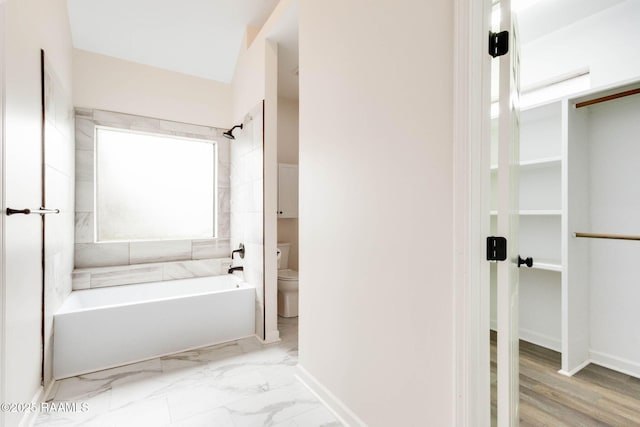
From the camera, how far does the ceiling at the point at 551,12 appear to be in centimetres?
209

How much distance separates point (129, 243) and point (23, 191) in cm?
167

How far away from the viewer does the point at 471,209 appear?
40.7 inches

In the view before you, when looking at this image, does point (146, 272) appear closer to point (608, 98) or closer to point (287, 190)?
point (287, 190)

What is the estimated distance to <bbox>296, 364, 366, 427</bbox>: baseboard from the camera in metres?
1.59

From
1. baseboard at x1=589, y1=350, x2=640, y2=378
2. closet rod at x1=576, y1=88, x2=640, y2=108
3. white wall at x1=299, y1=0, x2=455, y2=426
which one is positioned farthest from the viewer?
baseboard at x1=589, y1=350, x2=640, y2=378

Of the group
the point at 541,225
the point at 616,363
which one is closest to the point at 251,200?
the point at 541,225

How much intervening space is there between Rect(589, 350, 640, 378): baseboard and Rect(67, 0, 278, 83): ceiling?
13.3ft

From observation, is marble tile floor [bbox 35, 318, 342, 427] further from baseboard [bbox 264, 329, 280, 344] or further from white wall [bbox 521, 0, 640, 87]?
white wall [bbox 521, 0, 640, 87]

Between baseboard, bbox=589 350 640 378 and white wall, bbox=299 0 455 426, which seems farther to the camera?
baseboard, bbox=589 350 640 378

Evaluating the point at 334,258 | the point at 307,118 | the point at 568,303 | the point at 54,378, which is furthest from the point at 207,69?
the point at 568,303

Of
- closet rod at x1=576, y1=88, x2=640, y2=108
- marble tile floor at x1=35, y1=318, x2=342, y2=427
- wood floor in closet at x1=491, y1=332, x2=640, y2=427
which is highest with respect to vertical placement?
closet rod at x1=576, y1=88, x2=640, y2=108

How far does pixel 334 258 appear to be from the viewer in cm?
177

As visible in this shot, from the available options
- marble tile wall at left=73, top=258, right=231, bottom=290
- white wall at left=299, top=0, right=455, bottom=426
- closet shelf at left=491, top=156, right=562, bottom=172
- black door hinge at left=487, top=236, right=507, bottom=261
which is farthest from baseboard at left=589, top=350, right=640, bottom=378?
marble tile wall at left=73, top=258, right=231, bottom=290

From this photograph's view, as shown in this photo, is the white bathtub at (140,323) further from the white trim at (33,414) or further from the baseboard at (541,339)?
the baseboard at (541,339)
